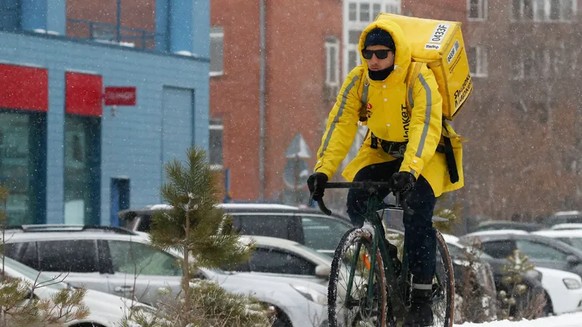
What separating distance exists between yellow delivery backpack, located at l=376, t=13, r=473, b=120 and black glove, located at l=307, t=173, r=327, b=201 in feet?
2.50

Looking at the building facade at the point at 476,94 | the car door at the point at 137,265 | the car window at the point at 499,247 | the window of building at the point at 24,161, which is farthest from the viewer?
the building facade at the point at 476,94

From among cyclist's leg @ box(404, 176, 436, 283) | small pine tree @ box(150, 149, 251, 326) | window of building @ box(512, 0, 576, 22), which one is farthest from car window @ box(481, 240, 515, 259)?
window of building @ box(512, 0, 576, 22)

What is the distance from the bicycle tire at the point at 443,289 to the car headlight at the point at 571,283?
49.2ft

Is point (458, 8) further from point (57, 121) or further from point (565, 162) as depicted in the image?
point (57, 121)

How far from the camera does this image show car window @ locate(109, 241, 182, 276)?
53.5 feet

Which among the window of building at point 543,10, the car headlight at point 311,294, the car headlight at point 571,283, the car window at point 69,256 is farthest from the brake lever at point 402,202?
the window of building at point 543,10

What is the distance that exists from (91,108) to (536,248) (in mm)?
11041

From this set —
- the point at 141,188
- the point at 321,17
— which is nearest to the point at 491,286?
the point at 141,188

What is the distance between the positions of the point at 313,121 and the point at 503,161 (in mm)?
6551

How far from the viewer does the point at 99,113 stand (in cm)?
3353

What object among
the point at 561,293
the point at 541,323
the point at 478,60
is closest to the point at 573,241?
the point at 561,293

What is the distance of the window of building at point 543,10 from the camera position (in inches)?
2057

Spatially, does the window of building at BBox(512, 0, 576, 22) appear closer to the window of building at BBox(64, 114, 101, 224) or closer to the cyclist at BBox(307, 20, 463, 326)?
the window of building at BBox(64, 114, 101, 224)

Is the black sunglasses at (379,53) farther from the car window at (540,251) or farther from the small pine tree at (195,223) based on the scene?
the car window at (540,251)
